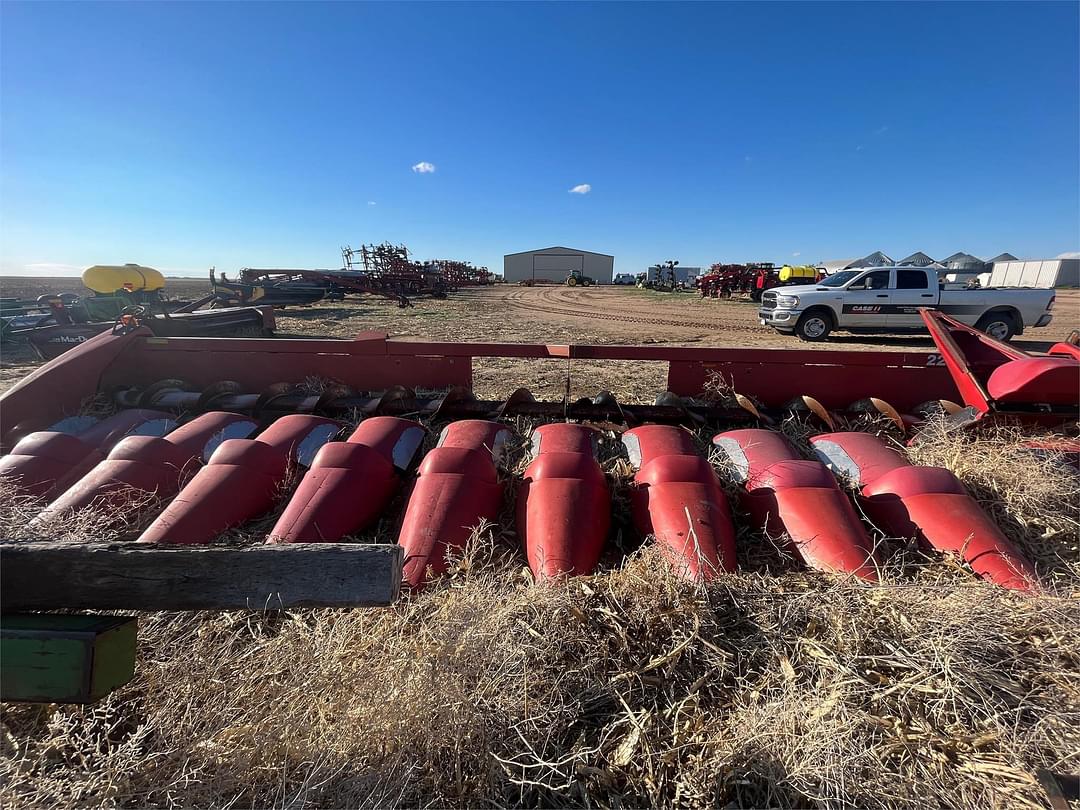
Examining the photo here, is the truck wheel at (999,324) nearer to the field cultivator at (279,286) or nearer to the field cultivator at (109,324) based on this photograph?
the field cultivator at (109,324)

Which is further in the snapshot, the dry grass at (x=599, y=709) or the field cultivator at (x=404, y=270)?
the field cultivator at (x=404, y=270)

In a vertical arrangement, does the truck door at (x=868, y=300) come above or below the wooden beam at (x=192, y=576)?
above

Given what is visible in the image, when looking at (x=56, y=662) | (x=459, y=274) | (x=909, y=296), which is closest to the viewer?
(x=56, y=662)

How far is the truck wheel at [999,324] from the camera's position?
432 inches

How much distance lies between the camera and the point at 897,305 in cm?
1142

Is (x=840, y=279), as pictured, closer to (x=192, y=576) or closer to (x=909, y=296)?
(x=909, y=296)

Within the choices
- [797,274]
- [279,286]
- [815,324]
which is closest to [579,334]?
[815,324]

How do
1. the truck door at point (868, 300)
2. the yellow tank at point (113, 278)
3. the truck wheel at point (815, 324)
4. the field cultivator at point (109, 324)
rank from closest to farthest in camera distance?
the field cultivator at point (109, 324) < the yellow tank at point (113, 278) < the truck door at point (868, 300) < the truck wheel at point (815, 324)

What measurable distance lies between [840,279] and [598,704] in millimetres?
14530

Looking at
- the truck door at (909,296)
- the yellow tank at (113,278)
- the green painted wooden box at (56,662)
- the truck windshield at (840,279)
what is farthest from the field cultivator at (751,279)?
the green painted wooden box at (56,662)

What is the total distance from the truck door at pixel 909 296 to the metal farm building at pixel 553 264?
59.9 metres

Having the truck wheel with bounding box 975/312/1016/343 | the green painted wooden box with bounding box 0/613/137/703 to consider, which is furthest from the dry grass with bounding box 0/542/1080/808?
the truck wheel with bounding box 975/312/1016/343

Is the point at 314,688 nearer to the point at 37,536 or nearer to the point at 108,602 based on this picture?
the point at 108,602

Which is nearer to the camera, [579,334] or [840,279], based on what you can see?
[840,279]
